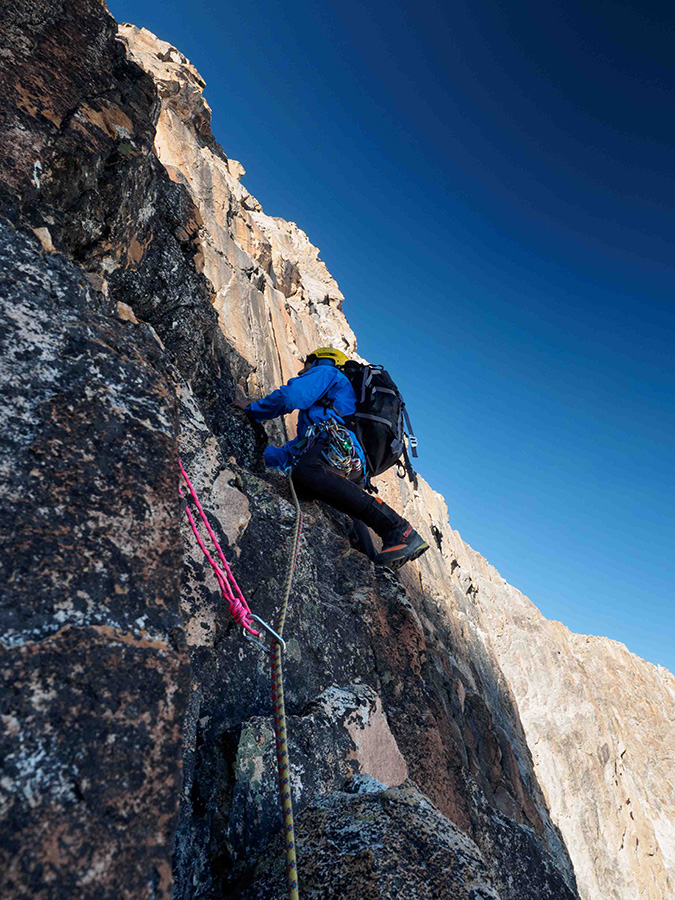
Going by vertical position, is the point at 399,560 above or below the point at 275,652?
above

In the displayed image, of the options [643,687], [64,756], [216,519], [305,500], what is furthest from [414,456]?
[643,687]

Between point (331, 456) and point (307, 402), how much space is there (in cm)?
76

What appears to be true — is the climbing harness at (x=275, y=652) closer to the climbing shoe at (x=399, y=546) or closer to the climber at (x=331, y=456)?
the climber at (x=331, y=456)

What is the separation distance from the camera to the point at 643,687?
42.4 metres

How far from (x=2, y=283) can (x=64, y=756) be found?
1793mm

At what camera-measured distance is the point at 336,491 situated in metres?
6.13

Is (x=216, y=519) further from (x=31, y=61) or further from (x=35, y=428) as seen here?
(x=31, y=61)

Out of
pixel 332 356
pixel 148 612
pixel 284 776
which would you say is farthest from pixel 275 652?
pixel 332 356

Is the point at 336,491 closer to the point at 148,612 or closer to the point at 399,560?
the point at 399,560

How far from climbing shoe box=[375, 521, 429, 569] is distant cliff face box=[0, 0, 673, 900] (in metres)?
0.53

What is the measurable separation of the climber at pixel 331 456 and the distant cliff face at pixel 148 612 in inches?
14.8

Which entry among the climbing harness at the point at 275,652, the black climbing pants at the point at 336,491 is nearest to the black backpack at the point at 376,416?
the black climbing pants at the point at 336,491

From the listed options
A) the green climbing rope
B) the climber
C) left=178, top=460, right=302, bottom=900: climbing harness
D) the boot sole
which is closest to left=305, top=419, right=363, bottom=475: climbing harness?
the climber

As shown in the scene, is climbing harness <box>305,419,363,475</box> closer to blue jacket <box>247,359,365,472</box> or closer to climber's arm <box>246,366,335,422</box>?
blue jacket <box>247,359,365,472</box>
